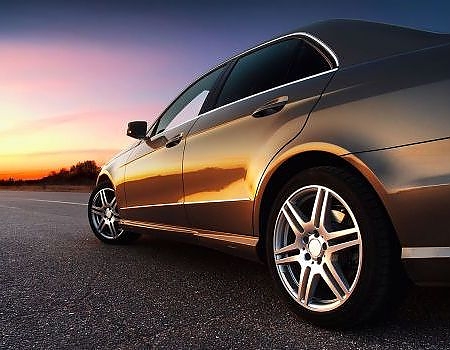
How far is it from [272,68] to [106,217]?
3001mm

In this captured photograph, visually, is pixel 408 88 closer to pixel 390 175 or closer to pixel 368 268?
pixel 390 175

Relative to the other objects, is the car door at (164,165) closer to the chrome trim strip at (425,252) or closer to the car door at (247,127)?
the car door at (247,127)

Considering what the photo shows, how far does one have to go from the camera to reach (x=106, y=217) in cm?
577

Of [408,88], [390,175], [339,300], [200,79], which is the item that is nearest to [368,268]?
[339,300]

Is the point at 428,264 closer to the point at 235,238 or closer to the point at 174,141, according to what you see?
the point at 235,238

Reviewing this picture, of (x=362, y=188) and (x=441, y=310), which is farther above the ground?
(x=362, y=188)

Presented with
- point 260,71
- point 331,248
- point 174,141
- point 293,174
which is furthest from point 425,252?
point 174,141

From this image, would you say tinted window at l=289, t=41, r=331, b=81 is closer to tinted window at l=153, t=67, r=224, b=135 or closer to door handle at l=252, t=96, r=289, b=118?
door handle at l=252, t=96, r=289, b=118

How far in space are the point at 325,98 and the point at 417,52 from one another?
18.8 inches

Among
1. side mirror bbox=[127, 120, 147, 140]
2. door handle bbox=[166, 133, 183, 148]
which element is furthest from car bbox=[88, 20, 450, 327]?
side mirror bbox=[127, 120, 147, 140]

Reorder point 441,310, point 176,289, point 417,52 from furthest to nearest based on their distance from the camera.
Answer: point 176,289
point 441,310
point 417,52

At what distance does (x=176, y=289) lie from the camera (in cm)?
359

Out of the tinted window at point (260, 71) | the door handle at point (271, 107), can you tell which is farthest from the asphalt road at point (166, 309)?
the tinted window at point (260, 71)

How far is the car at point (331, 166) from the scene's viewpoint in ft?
7.45
